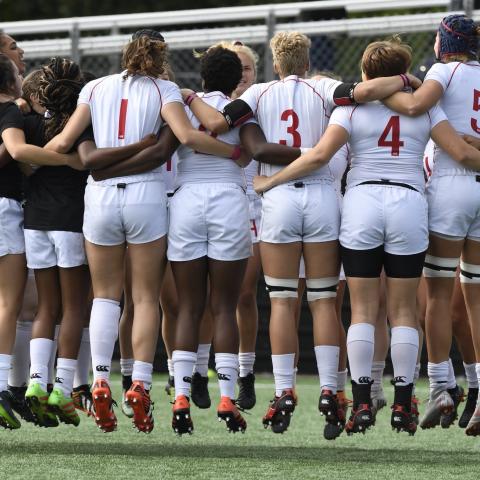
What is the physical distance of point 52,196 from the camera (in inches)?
331

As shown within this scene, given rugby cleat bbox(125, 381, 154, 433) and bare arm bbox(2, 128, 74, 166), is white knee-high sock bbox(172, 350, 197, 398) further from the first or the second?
bare arm bbox(2, 128, 74, 166)

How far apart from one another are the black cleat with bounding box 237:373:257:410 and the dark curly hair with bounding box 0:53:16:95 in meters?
2.54

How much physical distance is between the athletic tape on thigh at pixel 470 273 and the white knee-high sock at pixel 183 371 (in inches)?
67.7

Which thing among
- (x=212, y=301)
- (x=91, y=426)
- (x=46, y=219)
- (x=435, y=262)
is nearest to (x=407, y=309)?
(x=435, y=262)

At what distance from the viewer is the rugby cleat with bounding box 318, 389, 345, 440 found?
805 cm

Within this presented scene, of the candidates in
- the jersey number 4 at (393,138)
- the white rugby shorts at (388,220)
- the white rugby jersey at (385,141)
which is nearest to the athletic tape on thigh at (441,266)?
the white rugby shorts at (388,220)

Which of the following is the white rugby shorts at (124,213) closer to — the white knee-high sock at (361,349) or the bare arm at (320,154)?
the bare arm at (320,154)

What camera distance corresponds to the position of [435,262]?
8.34m

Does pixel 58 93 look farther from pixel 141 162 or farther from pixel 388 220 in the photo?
pixel 388 220

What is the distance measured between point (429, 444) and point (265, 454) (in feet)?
4.30

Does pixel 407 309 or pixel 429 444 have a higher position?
pixel 407 309

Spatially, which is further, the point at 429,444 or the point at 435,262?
the point at 429,444

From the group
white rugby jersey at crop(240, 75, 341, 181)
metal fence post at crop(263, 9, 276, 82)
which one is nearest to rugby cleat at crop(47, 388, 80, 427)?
white rugby jersey at crop(240, 75, 341, 181)

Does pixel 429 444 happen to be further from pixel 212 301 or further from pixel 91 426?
pixel 91 426
